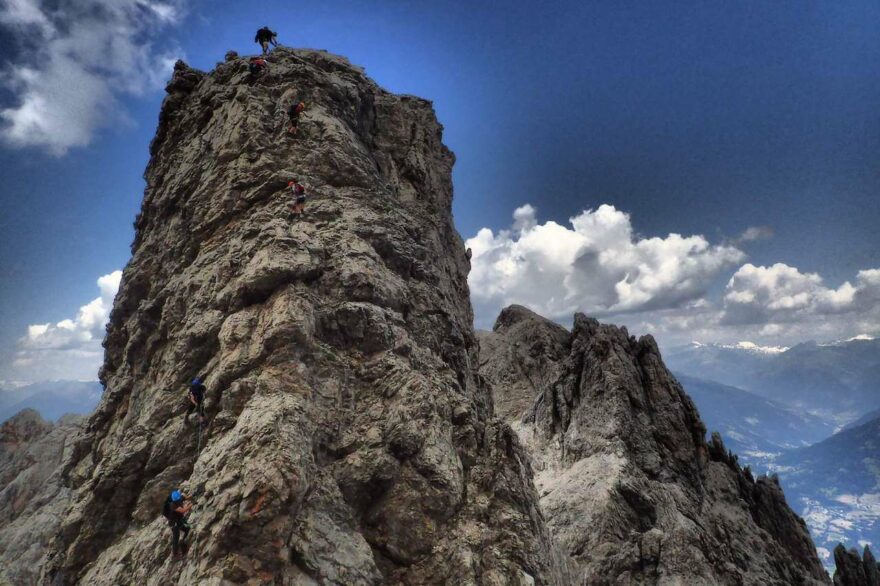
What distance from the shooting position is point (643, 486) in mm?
44031

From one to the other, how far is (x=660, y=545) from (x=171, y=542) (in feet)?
130

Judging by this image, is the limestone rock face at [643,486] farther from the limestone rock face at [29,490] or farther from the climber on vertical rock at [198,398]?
the limestone rock face at [29,490]

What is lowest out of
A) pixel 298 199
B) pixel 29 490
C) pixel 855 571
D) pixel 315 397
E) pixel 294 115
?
pixel 29 490

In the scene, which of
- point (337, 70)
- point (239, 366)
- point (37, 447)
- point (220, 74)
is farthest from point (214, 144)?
point (37, 447)

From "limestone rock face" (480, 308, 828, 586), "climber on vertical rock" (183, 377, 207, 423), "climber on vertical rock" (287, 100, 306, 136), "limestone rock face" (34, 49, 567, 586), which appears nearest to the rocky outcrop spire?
"limestone rock face" (480, 308, 828, 586)

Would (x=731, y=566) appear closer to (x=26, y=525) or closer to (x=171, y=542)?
(x=171, y=542)

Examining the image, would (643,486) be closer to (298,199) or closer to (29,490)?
(298,199)

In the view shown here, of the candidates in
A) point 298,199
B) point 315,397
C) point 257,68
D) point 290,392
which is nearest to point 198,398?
point 290,392

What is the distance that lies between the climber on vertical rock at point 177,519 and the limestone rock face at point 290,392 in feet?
1.90

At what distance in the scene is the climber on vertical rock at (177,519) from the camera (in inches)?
573

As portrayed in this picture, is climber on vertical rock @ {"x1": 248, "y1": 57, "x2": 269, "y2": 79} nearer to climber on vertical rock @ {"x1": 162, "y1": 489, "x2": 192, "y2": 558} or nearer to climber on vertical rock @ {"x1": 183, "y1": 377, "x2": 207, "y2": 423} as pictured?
climber on vertical rock @ {"x1": 183, "y1": 377, "x2": 207, "y2": 423}

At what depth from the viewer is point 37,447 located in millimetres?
83000

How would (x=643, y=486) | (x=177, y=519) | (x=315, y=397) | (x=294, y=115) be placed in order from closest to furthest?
(x=177, y=519)
(x=315, y=397)
(x=294, y=115)
(x=643, y=486)

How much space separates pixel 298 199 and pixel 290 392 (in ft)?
35.4
